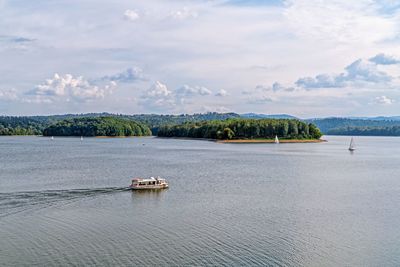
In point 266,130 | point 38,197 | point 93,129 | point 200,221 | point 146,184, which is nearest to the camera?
point 200,221

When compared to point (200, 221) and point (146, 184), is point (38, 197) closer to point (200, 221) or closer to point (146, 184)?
point (146, 184)

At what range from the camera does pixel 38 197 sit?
32.6 m

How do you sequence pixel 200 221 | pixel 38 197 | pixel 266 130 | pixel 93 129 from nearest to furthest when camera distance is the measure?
pixel 200 221 → pixel 38 197 → pixel 266 130 → pixel 93 129

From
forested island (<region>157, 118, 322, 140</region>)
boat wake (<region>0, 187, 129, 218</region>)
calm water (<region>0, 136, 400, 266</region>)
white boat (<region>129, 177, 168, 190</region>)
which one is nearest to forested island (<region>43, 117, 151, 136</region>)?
forested island (<region>157, 118, 322, 140</region>)

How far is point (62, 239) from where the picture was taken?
73.6 ft

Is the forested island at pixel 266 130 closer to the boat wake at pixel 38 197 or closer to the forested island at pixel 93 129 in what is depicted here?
the forested island at pixel 93 129

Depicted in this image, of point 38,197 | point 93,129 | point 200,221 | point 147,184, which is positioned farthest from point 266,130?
point 200,221

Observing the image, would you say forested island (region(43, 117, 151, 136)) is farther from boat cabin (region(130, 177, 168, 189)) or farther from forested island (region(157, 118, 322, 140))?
boat cabin (region(130, 177, 168, 189))

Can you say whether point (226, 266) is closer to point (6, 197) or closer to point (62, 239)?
point (62, 239)

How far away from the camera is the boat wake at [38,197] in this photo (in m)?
29.1

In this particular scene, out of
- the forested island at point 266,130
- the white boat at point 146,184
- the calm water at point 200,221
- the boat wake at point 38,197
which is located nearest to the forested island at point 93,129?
the forested island at point 266,130

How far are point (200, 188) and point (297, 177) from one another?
13190 mm

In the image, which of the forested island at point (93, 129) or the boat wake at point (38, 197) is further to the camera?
the forested island at point (93, 129)

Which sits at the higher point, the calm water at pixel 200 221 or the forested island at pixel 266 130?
the forested island at pixel 266 130
